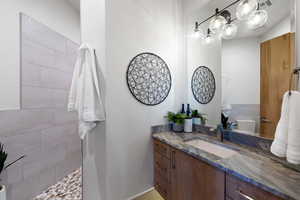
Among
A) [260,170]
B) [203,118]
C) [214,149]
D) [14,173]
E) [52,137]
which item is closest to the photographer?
[260,170]

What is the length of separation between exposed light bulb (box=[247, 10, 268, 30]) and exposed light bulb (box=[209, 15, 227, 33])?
32 centimetres

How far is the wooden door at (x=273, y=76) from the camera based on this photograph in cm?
100

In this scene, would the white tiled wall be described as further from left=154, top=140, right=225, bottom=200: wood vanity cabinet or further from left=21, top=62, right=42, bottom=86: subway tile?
left=154, top=140, right=225, bottom=200: wood vanity cabinet

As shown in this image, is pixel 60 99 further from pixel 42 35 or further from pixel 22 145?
pixel 42 35

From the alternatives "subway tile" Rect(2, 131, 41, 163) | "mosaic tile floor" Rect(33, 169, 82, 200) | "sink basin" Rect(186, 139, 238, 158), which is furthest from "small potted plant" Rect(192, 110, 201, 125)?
"subway tile" Rect(2, 131, 41, 163)

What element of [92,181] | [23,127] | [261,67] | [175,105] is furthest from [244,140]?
[23,127]

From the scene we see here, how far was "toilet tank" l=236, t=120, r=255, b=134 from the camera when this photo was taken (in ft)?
4.09

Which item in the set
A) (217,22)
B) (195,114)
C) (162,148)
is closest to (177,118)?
(195,114)

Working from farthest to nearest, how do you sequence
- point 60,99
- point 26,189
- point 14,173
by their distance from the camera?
point 60,99, point 26,189, point 14,173

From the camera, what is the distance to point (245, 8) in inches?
49.6

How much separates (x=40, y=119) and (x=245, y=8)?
8.76 feet

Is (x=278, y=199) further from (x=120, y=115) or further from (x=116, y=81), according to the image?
(x=116, y=81)

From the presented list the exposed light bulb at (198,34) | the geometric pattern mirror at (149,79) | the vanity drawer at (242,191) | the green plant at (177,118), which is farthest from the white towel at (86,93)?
the exposed light bulb at (198,34)

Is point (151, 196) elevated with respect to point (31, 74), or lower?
lower
